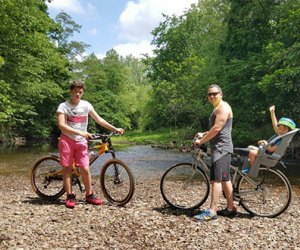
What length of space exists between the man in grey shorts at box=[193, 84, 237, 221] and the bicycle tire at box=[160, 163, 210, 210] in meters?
0.40

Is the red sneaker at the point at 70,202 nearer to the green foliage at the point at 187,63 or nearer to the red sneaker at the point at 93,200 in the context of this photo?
the red sneaker at the point at 93,200

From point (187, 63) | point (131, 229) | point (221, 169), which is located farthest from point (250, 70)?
point (131, 229)

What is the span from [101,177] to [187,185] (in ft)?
5.99

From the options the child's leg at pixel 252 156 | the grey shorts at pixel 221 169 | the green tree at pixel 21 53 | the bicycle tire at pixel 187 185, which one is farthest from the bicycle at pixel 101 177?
the green tree at pixel 21 53

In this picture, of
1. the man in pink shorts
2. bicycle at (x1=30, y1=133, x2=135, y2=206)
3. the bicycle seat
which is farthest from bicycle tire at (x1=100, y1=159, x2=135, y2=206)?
the bicycle seat

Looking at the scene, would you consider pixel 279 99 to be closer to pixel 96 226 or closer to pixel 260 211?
pixel 260 211

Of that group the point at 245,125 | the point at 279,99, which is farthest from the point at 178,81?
the point at 279,99

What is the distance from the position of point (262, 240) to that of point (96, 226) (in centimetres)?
266

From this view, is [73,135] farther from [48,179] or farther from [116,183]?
[48,179]

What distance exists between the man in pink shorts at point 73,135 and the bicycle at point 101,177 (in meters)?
0.28

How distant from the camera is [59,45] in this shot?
46375 mm

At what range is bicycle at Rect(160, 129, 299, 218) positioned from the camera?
→ 282 inches

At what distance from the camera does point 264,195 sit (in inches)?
289

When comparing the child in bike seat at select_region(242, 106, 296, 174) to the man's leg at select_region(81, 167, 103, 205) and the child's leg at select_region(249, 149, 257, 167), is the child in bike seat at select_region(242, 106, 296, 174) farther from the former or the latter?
the man's leg at select_region(81, 167, 103, 205)
